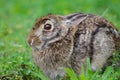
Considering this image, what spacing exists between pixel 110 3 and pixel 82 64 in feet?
17.8

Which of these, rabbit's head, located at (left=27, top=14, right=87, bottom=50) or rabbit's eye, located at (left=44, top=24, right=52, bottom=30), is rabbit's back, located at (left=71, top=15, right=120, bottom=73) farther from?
rabbit's eye, located at (left=44, top=24, right=52, bottom=30)

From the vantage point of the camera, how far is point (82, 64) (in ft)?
21.7

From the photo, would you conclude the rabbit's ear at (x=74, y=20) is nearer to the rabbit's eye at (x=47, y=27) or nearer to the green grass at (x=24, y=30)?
the rabbit's eye at (x=47, y=27)

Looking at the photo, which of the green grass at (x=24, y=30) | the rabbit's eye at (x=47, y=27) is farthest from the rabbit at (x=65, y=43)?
the green grass at (x=24, y=30)

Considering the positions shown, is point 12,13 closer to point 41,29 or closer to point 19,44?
point 19,44

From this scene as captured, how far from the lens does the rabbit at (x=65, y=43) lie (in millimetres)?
6562

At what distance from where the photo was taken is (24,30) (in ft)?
32.2

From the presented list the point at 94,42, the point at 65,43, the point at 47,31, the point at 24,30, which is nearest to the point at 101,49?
the point at 94,42

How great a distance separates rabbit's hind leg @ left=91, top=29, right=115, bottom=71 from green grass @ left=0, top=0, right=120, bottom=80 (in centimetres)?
16

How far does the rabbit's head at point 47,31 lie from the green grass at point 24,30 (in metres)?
0.40

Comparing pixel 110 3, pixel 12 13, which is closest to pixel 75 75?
pixel 110 3

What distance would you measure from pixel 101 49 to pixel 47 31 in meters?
0.78

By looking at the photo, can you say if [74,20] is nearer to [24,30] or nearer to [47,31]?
[47,31]

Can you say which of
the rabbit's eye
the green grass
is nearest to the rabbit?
the rabbit's eye
